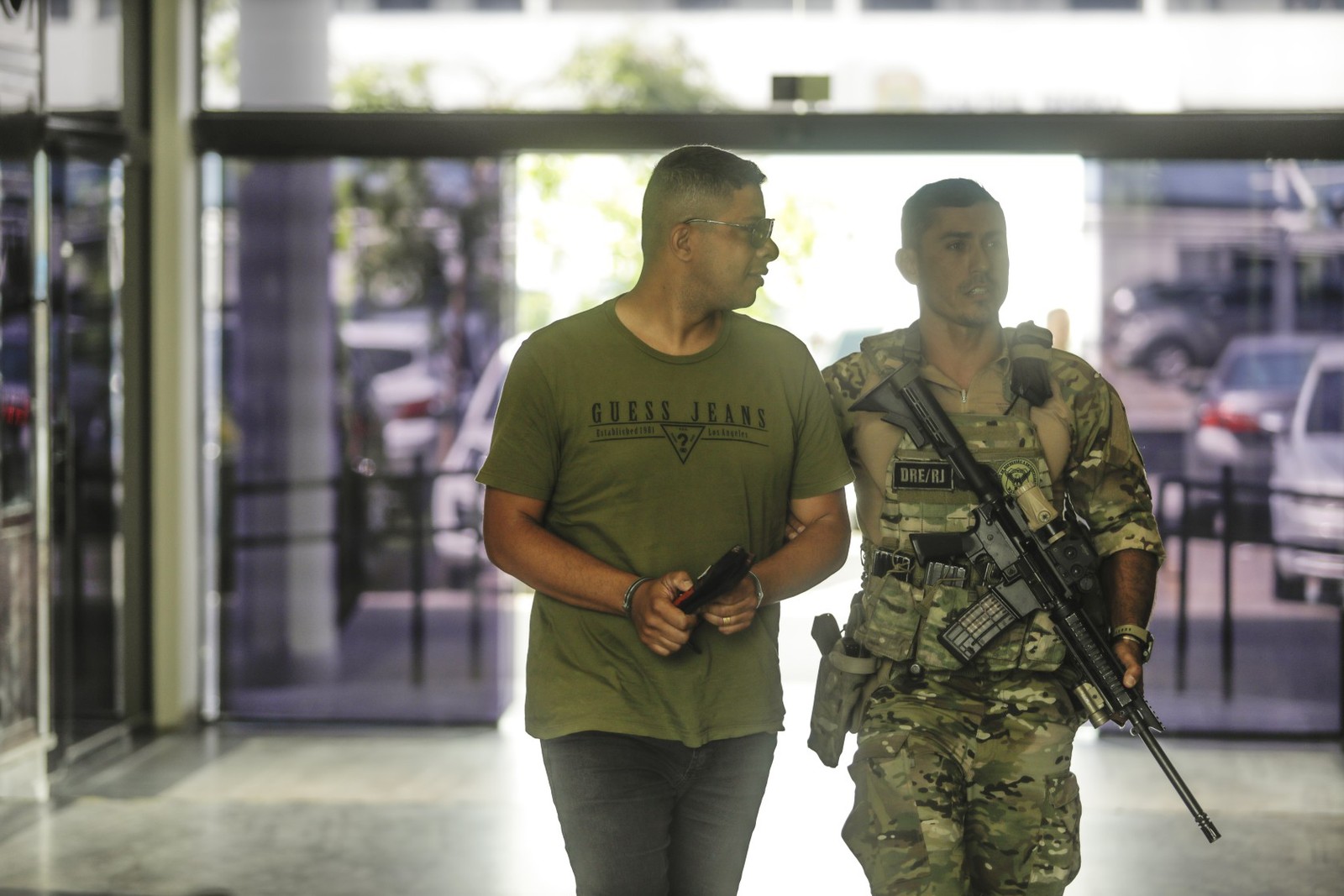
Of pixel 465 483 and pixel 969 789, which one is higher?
pixel 465 483

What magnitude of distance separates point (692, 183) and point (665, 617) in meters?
0.69

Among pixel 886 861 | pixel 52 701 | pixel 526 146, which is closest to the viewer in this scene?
pixel 886 861

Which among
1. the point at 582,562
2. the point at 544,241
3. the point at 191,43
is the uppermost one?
the point at 191,43

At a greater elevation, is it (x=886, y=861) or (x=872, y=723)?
(x=872, y=723)

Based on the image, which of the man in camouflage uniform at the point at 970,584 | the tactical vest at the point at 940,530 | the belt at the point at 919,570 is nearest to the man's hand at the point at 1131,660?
the man in camouflage uniform at the point at 970,584

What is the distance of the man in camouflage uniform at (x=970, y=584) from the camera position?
2852 mm

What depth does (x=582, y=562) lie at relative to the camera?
2.52 metres

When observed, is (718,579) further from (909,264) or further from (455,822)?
(455,822)

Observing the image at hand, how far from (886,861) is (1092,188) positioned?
4238 mm

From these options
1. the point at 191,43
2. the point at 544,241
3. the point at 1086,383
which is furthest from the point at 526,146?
the point at 1086,383

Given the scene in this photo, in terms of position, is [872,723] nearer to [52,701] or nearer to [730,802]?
[730,802]

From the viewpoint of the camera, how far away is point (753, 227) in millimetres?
2566

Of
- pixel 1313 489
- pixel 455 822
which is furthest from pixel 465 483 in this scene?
pixel 1313 489

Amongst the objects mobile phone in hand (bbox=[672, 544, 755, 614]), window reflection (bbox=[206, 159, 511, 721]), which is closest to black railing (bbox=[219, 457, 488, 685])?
window reflection (bbox=[206, 159, 511, 721])
